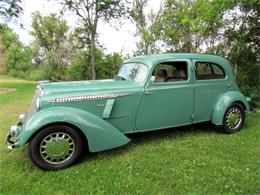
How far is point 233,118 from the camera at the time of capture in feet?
15.6

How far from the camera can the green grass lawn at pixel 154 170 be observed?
9.16 feet

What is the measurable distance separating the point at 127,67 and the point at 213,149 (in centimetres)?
235

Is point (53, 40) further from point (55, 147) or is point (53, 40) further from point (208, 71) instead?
point (55, 147)

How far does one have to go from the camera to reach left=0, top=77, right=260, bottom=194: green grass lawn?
9.16 feet

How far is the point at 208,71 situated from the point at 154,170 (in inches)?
101

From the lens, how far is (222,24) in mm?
8625

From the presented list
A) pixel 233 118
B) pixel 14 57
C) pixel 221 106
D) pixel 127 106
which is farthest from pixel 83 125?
pixel 14 57

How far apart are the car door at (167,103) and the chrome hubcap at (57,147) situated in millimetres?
1258

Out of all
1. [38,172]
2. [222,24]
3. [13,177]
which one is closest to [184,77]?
[38,172]

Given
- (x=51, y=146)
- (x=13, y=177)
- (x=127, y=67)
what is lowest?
(x=13, y=177)

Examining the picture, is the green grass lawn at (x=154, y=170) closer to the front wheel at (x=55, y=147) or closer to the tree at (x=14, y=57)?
the front wheel at (x=55, y=147)

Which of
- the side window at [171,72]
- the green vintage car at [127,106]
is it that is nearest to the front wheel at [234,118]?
the green vintage car at [127,106]

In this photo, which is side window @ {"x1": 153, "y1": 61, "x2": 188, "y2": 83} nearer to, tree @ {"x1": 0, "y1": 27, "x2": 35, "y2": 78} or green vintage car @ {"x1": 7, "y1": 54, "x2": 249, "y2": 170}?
green vintage car @ {"x1": 7, "y1": 54, "x2": 249, "y2": 170}

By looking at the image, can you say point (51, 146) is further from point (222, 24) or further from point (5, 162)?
point (222, 24)
